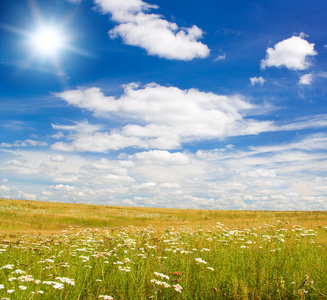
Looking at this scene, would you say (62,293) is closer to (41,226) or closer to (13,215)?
Result: (41,226)

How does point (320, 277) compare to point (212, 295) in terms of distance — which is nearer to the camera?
point (212, 295)

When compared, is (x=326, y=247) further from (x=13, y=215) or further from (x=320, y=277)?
(x=13, y=215)

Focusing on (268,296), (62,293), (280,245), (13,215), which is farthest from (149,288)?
(13,215)

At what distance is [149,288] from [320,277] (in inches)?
153

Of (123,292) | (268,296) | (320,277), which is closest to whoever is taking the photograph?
(268,296)

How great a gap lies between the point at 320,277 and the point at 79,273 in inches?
217

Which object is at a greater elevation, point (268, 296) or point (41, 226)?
point (268, 296)

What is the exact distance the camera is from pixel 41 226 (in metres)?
26.6

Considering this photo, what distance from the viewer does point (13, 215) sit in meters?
32.9

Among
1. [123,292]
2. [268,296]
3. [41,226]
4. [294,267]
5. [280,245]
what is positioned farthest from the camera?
[41,226]

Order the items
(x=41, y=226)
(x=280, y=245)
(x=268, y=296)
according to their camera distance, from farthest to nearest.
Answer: (x=41, y=226) < (x=280, y=245) < (x=268, y=296)

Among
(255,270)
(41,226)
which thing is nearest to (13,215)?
(41,226)

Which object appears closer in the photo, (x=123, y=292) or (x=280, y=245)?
(x=123, y=292)

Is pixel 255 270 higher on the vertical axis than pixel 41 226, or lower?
higher
